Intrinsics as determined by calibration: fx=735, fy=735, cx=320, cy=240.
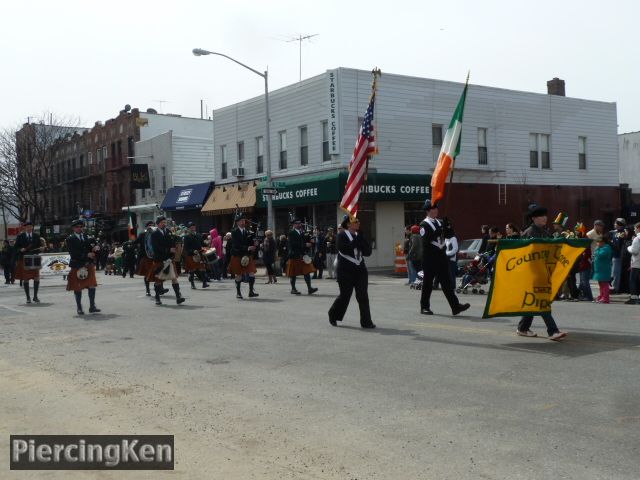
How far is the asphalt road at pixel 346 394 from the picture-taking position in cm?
512

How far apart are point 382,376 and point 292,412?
5.16 feet

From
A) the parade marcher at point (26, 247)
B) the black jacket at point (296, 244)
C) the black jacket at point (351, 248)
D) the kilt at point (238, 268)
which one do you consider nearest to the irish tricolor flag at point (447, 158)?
the black jacket at point (351, 248)

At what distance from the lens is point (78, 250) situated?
14.8 meters

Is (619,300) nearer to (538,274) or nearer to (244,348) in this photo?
(538,274)

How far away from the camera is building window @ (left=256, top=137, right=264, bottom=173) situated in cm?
3650

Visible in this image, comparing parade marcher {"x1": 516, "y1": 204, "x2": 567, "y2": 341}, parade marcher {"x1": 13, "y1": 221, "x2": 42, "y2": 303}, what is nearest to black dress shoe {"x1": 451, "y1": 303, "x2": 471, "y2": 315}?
parade marcher {"x1": 516, "y1": 204, "x2": 567, "y2": 341}

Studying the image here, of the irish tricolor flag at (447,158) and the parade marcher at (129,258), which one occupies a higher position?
the irish tricolor flag at (447,158)

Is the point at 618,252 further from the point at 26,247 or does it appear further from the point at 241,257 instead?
the point at 26,247

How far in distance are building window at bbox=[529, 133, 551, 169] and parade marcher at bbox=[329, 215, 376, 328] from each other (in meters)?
27.1

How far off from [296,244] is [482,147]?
1952cm

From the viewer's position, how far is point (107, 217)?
56.3 meters

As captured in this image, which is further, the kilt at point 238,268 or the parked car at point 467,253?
the parked car at point 467,253

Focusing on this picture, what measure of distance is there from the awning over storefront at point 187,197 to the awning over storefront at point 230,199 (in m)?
0.71

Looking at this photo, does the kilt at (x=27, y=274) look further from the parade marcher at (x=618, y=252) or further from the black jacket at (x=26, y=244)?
the parade marcher at (x=618, y=252)
